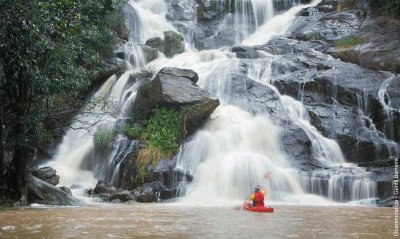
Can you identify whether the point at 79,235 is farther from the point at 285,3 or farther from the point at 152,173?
the point at 285,3

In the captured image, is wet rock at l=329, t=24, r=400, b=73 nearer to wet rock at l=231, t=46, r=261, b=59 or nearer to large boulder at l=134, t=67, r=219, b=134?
wet rock at l=231, t=46, r=261, b=59

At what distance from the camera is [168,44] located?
2742cm

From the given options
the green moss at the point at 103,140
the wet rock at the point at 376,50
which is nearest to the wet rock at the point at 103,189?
the green moss at the point at 103,140

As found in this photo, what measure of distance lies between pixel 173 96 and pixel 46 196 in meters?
7.06

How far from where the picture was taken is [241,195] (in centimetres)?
1412

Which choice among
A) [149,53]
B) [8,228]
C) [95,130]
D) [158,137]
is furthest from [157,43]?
[8,228]

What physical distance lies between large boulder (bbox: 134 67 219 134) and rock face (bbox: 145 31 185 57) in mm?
8779

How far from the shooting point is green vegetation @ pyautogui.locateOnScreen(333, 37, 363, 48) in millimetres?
23119

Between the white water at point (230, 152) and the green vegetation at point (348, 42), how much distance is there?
15.5ft

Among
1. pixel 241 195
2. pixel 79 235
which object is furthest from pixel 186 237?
pixel 241 195

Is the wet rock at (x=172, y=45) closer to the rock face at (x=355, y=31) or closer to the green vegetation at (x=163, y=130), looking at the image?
the rock face at (x=355, y=31)

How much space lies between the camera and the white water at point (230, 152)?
14203 mm

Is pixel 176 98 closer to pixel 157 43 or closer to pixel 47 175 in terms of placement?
pixel 47 175

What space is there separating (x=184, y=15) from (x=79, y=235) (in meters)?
28.8
